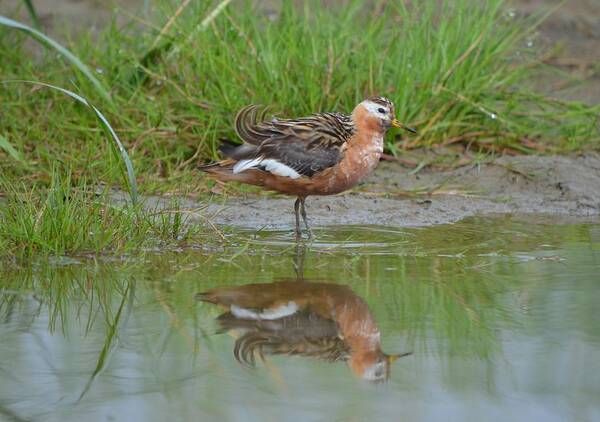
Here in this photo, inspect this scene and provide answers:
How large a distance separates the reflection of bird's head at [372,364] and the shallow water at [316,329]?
3 cm

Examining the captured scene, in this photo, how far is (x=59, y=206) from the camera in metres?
6.20

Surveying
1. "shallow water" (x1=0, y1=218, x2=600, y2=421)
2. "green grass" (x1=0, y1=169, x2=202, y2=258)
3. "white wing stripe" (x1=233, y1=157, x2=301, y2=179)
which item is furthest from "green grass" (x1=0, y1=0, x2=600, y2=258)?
"shallow water" (x1=0, y1=218, x2=600, y2=421)

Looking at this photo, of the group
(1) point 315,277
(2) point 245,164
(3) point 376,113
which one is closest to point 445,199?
(3) point 376,113

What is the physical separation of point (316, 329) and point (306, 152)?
2433 mm

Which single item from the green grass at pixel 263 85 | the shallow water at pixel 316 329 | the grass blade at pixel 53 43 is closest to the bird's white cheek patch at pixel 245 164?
the shallow water at pixel 316 329

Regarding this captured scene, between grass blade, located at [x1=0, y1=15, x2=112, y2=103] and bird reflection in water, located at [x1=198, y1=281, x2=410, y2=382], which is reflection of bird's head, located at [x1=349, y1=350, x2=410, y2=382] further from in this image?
grass blade, located at [x1=0, y1=15, x2=112, y2=103]

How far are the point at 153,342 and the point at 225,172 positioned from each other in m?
2.73

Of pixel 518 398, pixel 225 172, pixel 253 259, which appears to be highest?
pixel 225 172

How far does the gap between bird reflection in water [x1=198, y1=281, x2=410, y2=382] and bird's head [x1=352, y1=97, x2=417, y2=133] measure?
2.06 meters

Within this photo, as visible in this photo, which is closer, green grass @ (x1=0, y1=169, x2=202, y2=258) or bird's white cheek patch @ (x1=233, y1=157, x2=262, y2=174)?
green grass @ (x1=0, y1=169, x2=202, y2=258)

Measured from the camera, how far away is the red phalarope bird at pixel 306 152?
728 centimetres

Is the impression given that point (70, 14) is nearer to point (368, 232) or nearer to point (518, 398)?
point (368, 232)

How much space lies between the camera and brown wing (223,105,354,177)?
23.9 ft

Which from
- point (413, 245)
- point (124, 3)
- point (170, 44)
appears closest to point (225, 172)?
point (413, 245)
